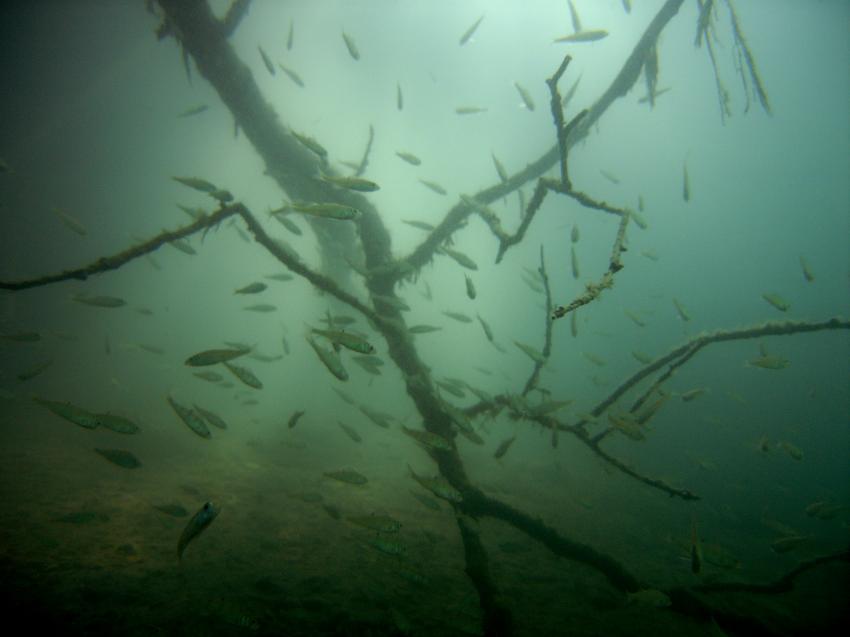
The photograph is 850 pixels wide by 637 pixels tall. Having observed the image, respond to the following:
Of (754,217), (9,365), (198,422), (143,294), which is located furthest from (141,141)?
(754,217)

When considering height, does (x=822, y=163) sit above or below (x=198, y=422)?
above

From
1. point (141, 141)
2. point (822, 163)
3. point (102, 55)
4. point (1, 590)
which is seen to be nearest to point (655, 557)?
point (1, 590)

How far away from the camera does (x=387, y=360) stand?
68.7 feet

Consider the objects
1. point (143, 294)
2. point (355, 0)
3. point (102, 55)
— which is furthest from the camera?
point (143, 294)

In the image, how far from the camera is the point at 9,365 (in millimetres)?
16656

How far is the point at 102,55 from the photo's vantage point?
19391mm

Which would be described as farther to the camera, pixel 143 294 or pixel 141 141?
pixel 143 294

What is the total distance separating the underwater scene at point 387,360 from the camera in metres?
4.43

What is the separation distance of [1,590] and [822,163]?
80196mm

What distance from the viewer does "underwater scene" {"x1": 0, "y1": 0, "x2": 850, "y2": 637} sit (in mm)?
4430

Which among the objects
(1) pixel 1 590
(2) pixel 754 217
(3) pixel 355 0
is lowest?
(1) pixel 1 590

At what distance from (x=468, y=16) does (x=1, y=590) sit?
141 feet

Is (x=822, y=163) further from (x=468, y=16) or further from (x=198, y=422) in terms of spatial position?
(x=198, y=422)

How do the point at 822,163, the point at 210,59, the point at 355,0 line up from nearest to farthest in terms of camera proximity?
the point at 210,59
the point at 355,0
the point at 822,163
